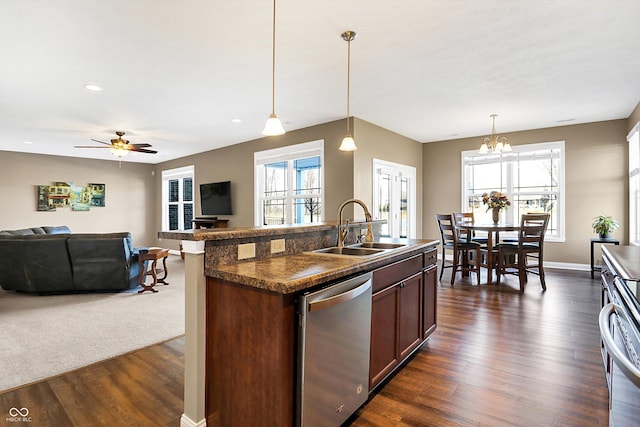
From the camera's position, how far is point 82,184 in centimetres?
914

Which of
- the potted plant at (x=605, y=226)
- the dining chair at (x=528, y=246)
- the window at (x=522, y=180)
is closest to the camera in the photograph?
the dining chair at (x=528, y=246)

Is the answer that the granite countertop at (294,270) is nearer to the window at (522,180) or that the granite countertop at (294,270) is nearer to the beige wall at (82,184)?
the window at (522,180)

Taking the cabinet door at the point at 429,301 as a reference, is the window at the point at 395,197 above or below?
above

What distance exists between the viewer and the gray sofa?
4738mm

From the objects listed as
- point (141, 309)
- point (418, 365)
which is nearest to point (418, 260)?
point (418, 365)

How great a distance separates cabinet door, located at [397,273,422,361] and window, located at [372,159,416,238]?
3431 mm

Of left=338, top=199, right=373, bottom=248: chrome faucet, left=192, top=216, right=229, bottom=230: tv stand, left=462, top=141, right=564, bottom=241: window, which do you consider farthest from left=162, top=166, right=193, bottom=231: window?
left=338, top=199, right=373, bottom=248: chrome faucet

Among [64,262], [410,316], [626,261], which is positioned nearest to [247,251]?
[410,316]

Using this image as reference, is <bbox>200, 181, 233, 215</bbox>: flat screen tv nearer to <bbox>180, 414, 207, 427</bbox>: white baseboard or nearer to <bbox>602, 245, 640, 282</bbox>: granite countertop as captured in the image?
<bbox>180, 414, 207, 427</bbox>: white baseboard

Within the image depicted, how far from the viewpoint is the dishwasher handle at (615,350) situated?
2.88 ft

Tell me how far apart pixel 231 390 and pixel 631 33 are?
13.4ft

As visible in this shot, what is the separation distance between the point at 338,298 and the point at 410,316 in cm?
109

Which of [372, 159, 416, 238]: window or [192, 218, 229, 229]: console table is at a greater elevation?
[372, 159, 416, 238]: window

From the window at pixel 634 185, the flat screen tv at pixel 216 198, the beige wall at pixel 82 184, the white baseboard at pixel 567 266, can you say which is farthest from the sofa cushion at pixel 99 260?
the window at pixel 634 185
